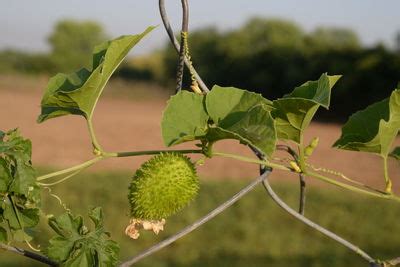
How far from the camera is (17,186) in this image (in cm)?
44

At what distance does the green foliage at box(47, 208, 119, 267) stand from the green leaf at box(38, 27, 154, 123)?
0.09 m

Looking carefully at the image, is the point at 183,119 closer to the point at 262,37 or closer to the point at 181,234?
the point at 181,234

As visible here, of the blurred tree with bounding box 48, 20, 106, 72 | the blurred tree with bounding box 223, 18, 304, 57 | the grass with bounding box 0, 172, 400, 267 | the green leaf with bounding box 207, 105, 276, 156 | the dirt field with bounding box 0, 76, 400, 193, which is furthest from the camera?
the blurred tree with bounding box 48, 20, 106, 72

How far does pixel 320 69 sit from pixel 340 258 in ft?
45.5

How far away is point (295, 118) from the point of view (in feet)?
1.58

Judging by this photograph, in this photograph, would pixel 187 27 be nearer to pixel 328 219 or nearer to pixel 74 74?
pixel 74 74

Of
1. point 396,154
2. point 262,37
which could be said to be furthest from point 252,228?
point 262,37

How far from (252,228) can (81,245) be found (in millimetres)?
4250

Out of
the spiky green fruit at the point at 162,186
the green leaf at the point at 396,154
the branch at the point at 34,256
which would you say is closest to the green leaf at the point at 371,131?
the green leaf at the point at 396,154

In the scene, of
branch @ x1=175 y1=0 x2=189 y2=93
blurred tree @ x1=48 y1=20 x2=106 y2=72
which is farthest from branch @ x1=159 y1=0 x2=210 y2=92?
blurred tree @ x1=48 y1=20 x2=106 y2=72

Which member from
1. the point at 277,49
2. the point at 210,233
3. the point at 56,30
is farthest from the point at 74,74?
the point at 56,30

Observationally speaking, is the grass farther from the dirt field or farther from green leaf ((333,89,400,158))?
green leaf ((333,89,400,158))

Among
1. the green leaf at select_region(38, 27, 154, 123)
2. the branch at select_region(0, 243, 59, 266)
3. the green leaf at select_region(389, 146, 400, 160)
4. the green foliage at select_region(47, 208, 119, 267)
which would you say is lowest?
the branch at select_region(0, 243, 59, 266)

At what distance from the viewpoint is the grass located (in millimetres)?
3986
